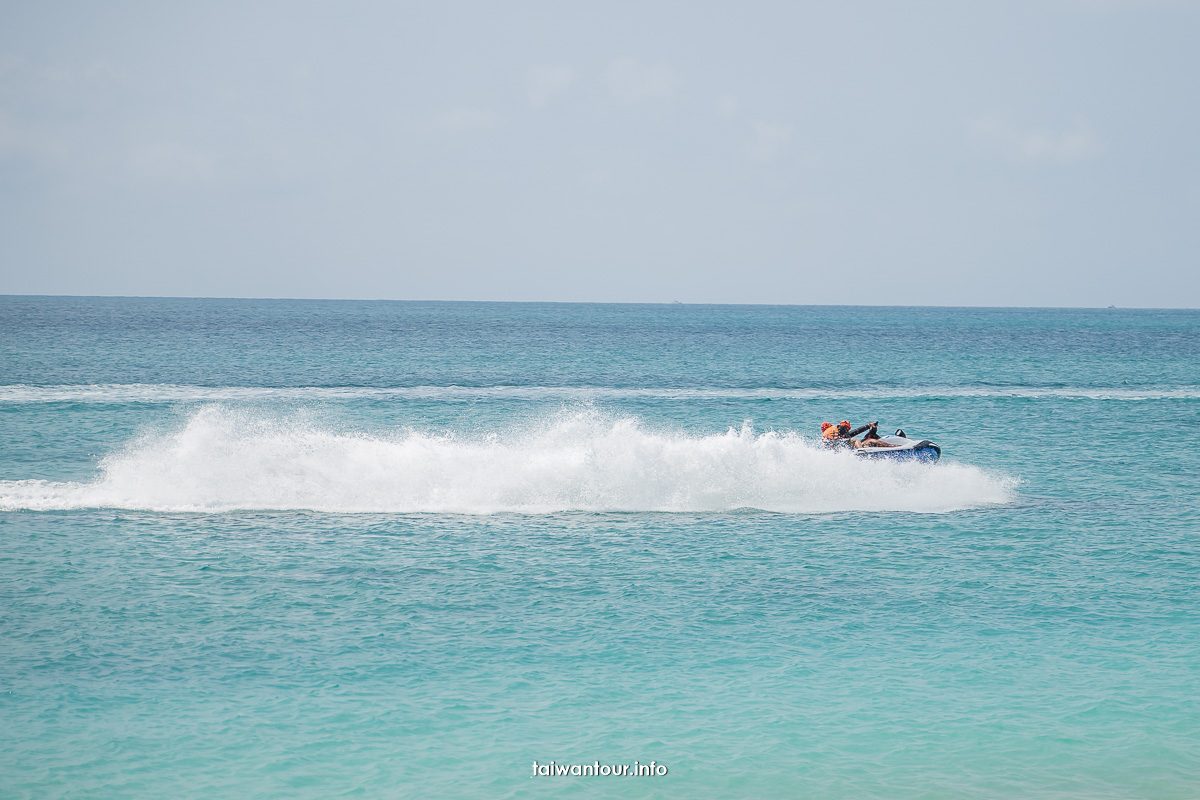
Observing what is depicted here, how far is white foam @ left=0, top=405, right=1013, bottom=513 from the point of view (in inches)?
922

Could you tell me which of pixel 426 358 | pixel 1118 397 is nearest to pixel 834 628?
pixel 1118 397

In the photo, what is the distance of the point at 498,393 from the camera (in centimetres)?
5122

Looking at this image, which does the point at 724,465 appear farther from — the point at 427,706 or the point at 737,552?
the point at 427,706

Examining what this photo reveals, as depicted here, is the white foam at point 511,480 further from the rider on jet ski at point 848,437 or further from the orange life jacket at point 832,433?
the orange life jacket at point 832,433

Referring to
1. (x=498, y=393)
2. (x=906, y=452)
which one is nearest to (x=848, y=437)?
(x=906, y=452)

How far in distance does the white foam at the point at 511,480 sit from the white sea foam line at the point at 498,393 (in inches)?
864

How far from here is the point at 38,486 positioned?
2502 cm

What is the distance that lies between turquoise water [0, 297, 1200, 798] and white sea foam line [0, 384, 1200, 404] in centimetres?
1166

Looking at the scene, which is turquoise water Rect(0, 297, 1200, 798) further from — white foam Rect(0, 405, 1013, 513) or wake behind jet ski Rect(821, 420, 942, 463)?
wake behind jet ski Rect(821, 420, 942, 463)

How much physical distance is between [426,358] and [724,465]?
54445 mm

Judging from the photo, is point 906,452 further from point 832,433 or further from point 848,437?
point 832,433

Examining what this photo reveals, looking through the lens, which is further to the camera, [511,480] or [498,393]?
[498,393]

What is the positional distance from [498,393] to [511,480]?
27.6 meters

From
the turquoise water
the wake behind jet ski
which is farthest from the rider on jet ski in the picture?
the turquoise water
